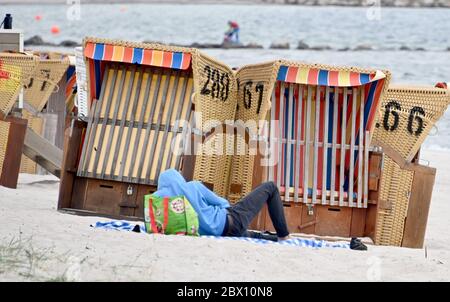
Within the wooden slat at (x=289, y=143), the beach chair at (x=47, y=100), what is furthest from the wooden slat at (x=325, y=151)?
the beach chair at (x=47, y=100)

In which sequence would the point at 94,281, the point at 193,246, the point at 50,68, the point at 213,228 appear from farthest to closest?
the point at 50,68 → the point at 213,228 → the point at 193,246 → the point at 94,281

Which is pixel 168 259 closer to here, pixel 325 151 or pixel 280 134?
pixel 280 134

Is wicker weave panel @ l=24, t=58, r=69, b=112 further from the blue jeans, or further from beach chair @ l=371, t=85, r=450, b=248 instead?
the blue jeans

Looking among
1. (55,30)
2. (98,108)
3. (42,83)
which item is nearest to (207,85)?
(98,108)

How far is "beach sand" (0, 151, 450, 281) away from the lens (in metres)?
6.19

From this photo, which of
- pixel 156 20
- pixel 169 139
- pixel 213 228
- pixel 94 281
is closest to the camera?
pixel 94 281

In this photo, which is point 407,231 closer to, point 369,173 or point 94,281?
point 369,173

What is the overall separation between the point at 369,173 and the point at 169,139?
153 cm

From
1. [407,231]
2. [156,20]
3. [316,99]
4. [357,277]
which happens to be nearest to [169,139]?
[316,99]

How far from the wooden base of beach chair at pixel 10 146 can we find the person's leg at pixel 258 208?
9.97 feet

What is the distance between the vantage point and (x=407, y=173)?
916 centimetres

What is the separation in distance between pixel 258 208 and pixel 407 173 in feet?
4.95

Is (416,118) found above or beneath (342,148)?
above
